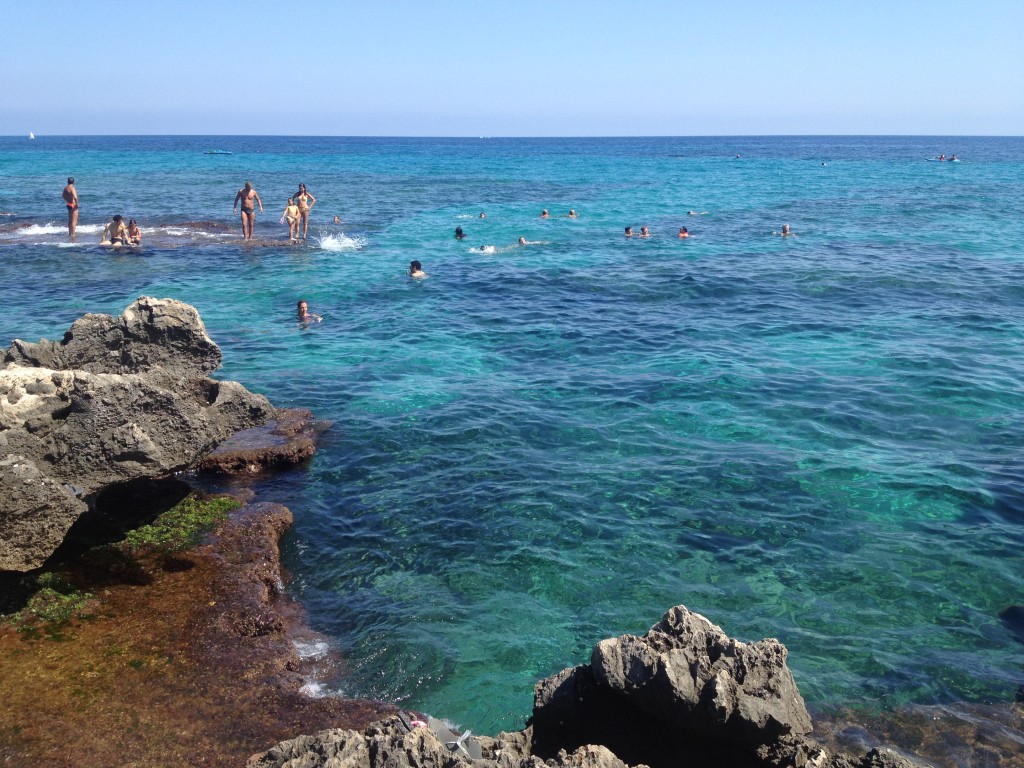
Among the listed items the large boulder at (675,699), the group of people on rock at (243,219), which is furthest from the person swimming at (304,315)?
the large boulder at (675,699)

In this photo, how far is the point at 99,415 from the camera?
870cm

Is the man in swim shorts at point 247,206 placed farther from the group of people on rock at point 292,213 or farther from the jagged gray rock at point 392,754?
the jagged gray rock at point 392,754

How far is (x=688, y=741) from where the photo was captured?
553cm

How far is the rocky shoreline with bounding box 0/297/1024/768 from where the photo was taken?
5.31 meters

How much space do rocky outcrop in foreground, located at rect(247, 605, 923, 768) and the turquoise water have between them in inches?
80.0

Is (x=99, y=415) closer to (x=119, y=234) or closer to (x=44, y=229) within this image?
(x=119, y=234)

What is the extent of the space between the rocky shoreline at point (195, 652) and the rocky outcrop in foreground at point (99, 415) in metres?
0.03

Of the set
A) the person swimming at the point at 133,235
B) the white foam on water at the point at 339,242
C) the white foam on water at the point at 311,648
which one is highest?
the person swimming at the point at 133,235

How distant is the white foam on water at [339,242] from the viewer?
105 feet

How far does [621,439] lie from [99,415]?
8472 mm

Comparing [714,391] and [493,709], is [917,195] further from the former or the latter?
[493,709]

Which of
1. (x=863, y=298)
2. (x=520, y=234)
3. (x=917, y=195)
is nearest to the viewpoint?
(x=863, y=298)

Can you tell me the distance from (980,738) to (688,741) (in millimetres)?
3602

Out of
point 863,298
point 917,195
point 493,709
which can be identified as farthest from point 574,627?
point 917,195
